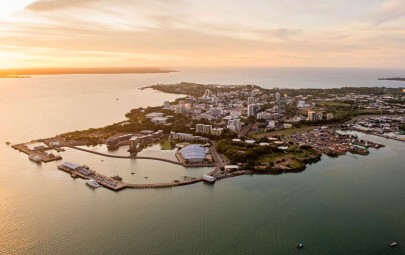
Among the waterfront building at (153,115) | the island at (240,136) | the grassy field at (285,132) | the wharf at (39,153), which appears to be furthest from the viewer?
the waterfront building at (153,115)

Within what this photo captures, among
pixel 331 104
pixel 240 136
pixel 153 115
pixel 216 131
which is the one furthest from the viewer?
pixel 331 104

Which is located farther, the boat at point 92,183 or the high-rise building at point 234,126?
the high-rise building at point 234,126

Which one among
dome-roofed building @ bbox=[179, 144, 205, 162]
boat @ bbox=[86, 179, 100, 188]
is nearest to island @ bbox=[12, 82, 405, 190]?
dome-roofed building @ bbox=[179, 144, 205, 162]

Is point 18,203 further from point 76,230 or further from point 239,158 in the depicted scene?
point 239,158

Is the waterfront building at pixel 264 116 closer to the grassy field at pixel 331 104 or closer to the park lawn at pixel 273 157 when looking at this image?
the grassy field at pixel 331 104

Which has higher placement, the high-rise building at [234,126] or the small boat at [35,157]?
the high-rise building at [234,126]

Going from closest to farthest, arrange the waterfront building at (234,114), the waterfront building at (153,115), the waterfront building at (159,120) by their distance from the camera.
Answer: the waterfront building at (159,120), the waterfront building at (153,115), the waterfront building at (234,114)

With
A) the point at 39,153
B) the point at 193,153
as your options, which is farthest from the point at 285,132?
the point at 39,153

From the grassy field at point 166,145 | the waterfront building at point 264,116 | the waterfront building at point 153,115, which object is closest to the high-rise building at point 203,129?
the grassy field at point 166,145

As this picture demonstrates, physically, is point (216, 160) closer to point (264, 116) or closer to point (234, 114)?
point (264, 116)
